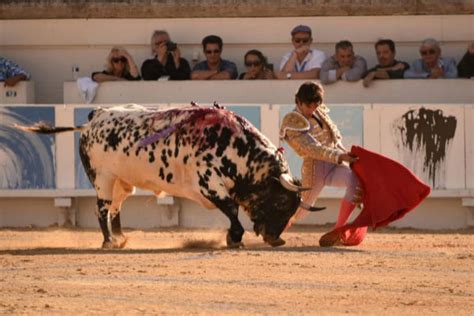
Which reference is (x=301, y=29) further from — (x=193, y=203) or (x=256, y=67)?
(x=193, y=203)

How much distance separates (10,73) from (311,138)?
7.66 metres

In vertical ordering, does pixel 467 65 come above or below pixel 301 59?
below

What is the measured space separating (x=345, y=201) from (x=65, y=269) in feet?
11.5

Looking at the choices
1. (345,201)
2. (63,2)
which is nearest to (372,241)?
(345,201)

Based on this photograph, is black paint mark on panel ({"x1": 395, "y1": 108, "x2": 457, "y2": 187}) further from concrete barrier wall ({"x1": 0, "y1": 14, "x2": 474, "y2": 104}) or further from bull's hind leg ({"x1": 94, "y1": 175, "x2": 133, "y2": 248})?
bull's hind leg ({"x1": 94, "y1": 175, "x2": 133, "y2": 248})

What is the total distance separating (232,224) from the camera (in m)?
17.7

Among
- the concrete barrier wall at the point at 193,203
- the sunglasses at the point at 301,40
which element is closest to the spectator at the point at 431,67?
the concrete barrier wall at the point at 193,203

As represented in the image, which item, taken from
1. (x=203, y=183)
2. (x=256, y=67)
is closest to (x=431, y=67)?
(x=256, y=67)

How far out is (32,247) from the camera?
18672 mm

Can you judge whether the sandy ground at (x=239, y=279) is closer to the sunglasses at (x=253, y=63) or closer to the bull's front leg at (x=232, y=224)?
the bull's front leg at (x=232, y=224)

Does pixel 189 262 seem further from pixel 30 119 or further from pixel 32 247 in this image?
pixel 30 119

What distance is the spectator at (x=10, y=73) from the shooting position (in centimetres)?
2386

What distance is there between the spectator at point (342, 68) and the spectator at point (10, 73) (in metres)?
3.95

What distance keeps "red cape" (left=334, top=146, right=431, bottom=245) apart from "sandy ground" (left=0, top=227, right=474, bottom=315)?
0.30 metres
